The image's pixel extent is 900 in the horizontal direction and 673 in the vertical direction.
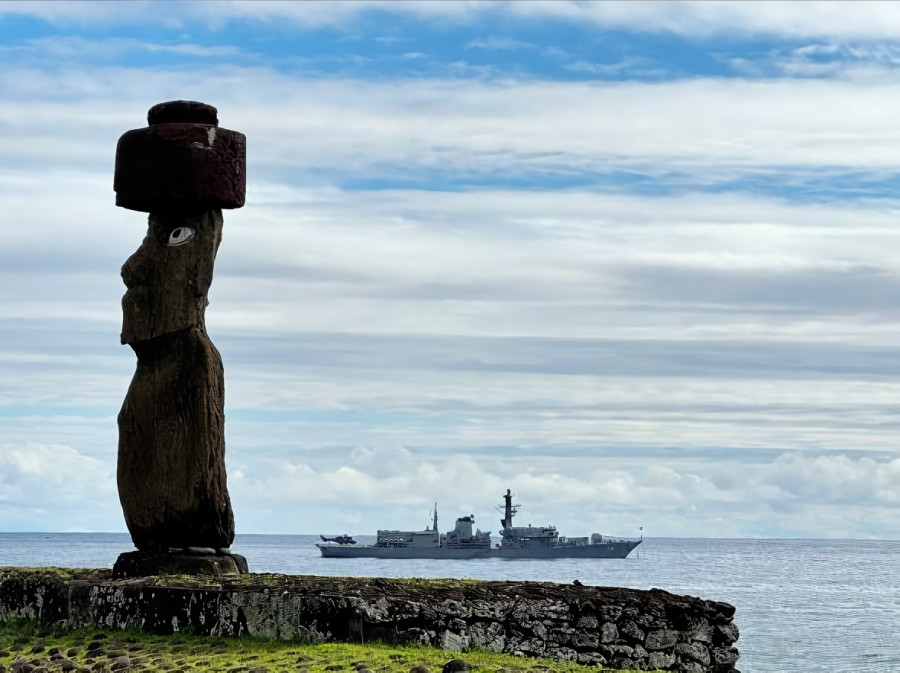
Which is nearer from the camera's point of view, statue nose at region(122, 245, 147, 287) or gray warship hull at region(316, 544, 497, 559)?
statue nose at region(122, 245, 147, 287)

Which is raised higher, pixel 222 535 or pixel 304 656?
pixel 222 535

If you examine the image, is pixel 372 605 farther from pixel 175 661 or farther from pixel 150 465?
pixel 150 465

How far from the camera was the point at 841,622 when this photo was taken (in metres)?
50.6

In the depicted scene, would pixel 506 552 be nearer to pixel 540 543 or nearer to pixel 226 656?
pixel 540 543

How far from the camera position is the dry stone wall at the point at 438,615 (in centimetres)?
1227

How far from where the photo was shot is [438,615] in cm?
1241

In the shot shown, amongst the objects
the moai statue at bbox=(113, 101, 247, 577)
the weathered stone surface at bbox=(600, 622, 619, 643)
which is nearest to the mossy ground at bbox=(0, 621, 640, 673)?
the weathered stone surface at bbox=(600, 622, 619, 643)

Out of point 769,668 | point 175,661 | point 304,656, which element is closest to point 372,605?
point 304,656

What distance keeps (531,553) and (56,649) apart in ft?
354

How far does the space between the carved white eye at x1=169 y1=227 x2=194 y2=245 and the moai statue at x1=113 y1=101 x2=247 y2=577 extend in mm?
12

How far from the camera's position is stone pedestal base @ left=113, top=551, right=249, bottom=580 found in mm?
14805

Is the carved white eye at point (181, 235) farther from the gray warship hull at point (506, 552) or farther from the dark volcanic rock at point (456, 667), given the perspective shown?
the gray warship hull at point (506, 552)

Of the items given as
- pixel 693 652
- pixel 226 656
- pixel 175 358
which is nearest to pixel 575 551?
pixel 175 358

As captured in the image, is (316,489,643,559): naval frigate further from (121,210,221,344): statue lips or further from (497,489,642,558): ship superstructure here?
(121,210,221,344): statue lips
